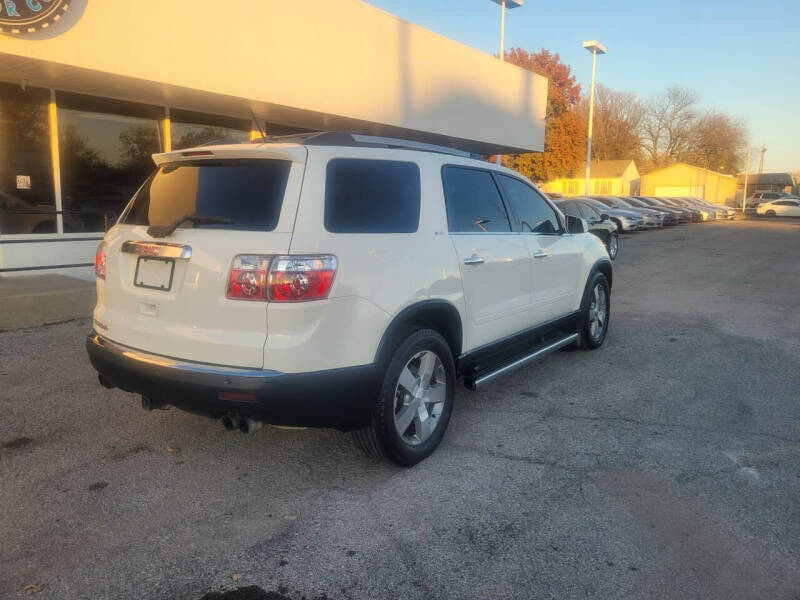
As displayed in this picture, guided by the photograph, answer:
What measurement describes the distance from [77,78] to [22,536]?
308 inches

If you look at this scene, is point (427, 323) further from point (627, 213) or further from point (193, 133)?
point (627, 213)

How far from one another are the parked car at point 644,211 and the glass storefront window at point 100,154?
73.5ft

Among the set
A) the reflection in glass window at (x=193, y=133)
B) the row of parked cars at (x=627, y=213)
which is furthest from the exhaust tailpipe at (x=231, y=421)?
the row of parked cars at (x=627, y=213)

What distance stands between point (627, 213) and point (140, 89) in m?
21.4

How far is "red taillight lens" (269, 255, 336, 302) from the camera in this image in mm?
3021

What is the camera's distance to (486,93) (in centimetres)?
1689

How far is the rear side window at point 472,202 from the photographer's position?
4105 millimetres

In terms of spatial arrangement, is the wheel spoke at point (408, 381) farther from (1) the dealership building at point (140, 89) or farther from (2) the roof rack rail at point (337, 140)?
(1) the dealership building at point (140, 89)

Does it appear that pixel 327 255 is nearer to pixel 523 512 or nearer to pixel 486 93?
pixel 523 512

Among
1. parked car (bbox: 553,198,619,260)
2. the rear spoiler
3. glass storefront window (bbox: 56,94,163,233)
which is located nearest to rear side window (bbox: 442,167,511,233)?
the rear spoiler

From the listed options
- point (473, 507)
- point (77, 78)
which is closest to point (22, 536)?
point (473, 507)

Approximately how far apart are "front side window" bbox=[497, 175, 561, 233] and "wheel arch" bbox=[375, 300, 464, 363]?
1.26m

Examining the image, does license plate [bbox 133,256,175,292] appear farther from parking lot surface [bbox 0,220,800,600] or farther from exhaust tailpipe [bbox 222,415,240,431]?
parking lot surface [bbox 0,220,800,600]

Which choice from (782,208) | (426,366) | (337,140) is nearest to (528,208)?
(426,366)
